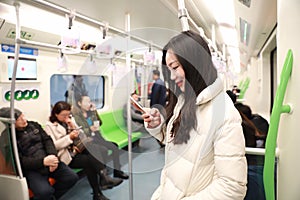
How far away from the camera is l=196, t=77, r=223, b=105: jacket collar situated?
0.84 meters

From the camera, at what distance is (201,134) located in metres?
0.85

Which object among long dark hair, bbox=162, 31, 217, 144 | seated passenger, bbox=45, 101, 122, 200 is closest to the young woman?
long dark hair, bbox=162, 31, 217, 144

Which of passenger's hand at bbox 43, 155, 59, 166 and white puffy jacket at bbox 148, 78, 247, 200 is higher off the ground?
white puffy jacket at bbox 148, 78, 247, 200

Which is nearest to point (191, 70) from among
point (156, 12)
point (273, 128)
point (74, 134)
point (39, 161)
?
point (273, 128)

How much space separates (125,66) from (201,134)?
3.99 feet

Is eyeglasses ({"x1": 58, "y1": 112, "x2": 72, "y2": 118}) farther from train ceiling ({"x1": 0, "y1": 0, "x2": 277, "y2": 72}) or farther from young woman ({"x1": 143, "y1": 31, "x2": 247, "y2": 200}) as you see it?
young woman ({"x1": 143, "y1": 31, "x2": 247, "y2": 200})

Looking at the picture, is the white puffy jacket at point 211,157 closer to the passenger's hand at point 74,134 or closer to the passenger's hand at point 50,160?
the passenger's hand at point 50,160

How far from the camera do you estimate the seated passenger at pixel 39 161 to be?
2.26 meters

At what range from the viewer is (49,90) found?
323 centimetres

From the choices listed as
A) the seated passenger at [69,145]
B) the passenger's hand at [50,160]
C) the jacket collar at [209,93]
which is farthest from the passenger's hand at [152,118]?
the seated passenger at [69,145]

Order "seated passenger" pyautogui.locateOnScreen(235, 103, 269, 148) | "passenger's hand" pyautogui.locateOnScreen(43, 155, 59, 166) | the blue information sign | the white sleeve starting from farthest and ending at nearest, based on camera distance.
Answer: the blue information sign → "passenger's hand" pyautogui.locateOnScreen(43, 155, 59, 166) → "seated passenger" pyautogui.locateOnScreen(235, 103, 269, 148) → the white sleeve

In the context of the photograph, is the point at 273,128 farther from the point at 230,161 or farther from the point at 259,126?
the point at 259,126

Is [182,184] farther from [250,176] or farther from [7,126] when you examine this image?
[7,126]

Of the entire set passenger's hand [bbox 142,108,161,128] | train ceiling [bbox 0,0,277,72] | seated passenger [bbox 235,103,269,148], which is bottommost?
seated passenger [bbox 235,103,269,148]
